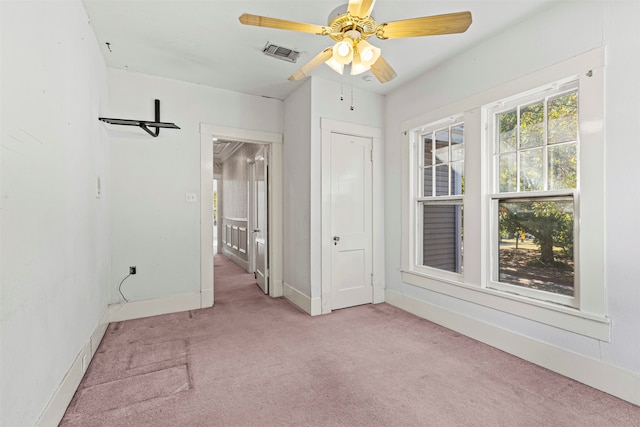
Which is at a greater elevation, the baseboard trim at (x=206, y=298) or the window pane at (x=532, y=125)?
the window pane at (x=532, y=125)

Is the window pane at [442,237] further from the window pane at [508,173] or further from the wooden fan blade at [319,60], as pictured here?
the wooden fan blade at [319,60]

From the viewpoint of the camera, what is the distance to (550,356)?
231cm

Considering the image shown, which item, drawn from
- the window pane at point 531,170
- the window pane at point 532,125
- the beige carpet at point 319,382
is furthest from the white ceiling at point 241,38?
the beige carpet at point 319,382

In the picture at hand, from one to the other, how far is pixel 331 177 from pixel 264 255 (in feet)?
5.31

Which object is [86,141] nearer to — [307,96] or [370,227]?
[307,96]

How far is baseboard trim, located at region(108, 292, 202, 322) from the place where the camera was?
11.0 ft

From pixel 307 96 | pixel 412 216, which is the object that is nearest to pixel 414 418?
pixel 412 216

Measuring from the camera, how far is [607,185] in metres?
2.03

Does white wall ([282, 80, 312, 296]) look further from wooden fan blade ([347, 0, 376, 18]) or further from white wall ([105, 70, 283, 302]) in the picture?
wooden fan blade ([347, 0, 376, 18])

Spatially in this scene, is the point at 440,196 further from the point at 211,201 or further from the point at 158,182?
the point at 158,182

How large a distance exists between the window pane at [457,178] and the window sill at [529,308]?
3.10ft

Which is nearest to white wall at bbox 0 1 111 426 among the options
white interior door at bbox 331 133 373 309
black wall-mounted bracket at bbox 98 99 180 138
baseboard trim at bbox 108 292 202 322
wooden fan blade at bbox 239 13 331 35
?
black wall-mounted bracket at bbox 98 99 180 138

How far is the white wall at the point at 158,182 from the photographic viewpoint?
11.2 ft

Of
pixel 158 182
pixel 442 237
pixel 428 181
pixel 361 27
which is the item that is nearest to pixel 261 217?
pixel 158 182
